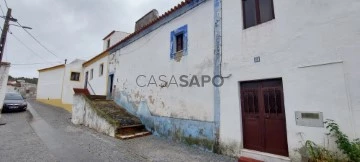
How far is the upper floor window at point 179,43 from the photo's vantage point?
7748mm

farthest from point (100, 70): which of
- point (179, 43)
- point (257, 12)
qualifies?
point (257, 12)

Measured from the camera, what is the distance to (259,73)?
5250mm

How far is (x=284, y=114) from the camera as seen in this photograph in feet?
15.8

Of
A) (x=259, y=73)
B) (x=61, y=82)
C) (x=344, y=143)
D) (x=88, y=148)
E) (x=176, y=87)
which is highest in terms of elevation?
(x=61, y=82)

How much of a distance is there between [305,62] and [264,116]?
1631mm

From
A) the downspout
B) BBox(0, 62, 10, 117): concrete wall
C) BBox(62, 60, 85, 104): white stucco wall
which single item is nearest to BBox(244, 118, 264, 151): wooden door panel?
the downspout

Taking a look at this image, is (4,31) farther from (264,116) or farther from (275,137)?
(275,137)

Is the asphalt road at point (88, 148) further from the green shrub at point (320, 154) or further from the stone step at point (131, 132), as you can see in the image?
the green shrub at point (320, 154)

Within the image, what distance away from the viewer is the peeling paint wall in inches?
337

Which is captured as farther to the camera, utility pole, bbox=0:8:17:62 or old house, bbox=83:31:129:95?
old house, bbox=83:31:129:95

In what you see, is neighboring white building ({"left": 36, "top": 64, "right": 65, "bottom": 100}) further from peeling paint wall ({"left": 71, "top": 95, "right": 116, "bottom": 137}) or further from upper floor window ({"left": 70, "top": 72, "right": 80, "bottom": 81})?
peeling paint wall ({"left": 71, "top": 95, "right": 116, "bottom": 137})

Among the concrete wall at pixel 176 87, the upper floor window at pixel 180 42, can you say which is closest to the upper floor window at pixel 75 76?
the concrete wall at pixel 176 87

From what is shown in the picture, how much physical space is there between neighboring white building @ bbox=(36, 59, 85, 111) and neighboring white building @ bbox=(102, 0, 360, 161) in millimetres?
14736

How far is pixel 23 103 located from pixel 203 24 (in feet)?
50.4
